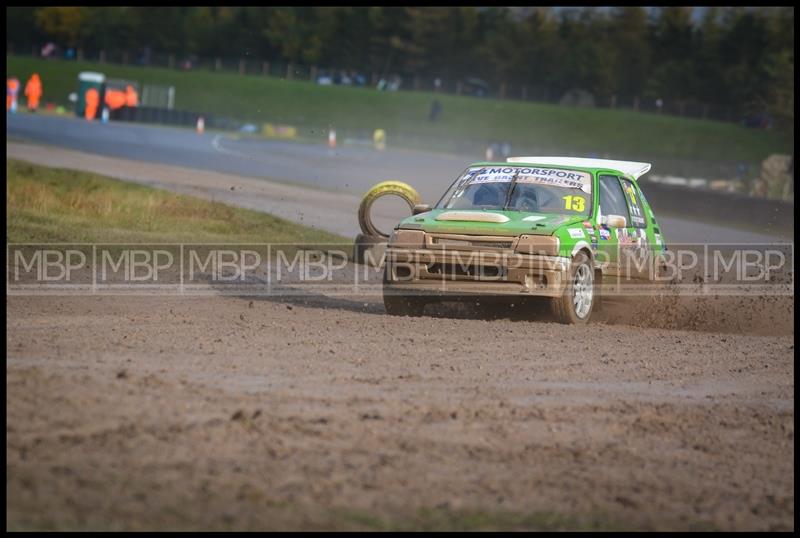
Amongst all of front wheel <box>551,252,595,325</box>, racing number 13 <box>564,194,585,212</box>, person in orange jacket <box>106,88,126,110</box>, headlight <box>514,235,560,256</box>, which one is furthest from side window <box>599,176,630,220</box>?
person in orange jacket <box>106,88,126,110</box>

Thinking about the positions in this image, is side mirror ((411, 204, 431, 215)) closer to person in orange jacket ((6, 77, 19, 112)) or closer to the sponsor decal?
the sponsor decal

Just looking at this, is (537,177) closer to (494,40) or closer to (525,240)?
(525,240)

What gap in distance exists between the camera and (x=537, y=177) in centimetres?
1234

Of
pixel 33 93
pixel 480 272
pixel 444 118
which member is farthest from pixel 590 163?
pixel 444 118

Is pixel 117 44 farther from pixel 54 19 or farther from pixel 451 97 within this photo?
pixel 451 97

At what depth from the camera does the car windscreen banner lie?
485 inches

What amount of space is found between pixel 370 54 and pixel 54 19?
97.6 ft

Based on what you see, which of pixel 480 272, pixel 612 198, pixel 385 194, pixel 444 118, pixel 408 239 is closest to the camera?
pixel 480 272

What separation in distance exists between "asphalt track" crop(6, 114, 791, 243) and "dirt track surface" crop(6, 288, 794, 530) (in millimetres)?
11848

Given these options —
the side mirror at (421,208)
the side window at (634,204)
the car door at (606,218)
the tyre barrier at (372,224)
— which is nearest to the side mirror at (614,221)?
the car door at (606,218)

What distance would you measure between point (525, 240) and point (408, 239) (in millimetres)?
1070

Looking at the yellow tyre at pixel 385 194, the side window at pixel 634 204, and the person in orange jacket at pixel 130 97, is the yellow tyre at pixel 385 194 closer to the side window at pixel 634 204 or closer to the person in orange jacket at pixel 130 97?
the side window at pixel 634 204

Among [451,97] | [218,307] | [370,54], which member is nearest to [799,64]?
[451,97]

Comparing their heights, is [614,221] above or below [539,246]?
above
